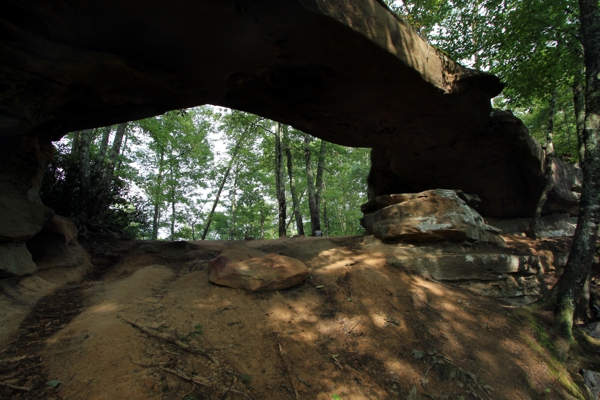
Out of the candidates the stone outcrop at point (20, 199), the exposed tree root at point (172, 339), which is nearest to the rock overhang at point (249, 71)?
the stone outcrop at point (20, 199)

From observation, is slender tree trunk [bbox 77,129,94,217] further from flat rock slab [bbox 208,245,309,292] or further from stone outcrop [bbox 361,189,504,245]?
stone outcrop [bbox 361,189,504,245]

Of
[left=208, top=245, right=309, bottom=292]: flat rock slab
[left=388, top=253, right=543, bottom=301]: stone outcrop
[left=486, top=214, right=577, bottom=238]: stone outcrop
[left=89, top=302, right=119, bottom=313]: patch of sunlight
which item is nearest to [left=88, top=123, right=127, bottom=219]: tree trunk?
[left=89, top=302, right=119, bottom=313]: patch of sunlight

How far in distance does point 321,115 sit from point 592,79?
4898 mm

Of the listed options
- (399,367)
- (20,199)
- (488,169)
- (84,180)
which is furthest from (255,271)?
(488,169)

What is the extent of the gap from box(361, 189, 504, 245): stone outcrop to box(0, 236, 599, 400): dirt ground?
113cm

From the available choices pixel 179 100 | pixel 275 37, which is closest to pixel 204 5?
pixel 275 37

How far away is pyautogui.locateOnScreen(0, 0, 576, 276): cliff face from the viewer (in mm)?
3590

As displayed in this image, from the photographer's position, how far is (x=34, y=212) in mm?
4625

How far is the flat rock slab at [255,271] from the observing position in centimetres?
428

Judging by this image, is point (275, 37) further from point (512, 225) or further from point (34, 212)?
point (512, 225)

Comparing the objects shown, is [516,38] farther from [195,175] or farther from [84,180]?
[195,175]

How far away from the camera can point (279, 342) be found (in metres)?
3.39

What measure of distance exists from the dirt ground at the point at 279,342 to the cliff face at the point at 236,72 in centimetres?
255

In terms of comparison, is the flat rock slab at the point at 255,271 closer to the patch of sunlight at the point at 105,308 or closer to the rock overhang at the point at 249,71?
the patch of sunlight at the point at 105,308
